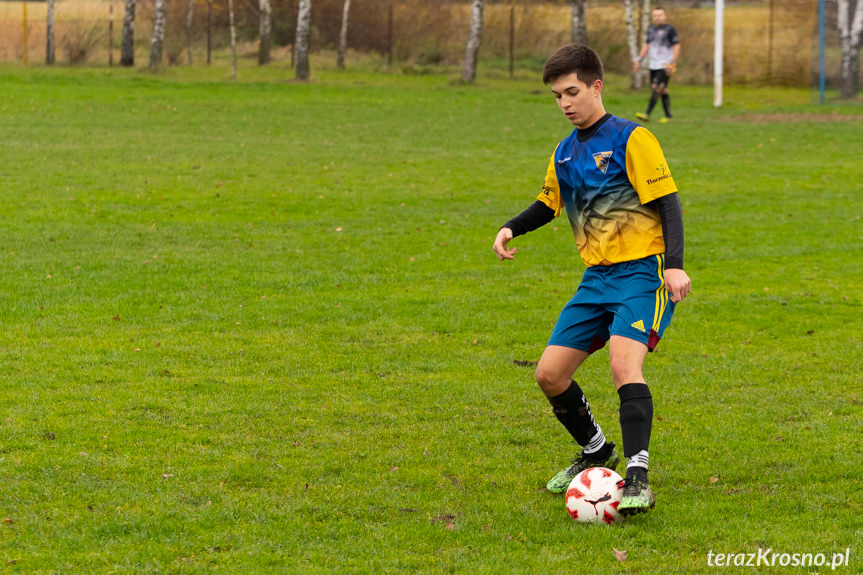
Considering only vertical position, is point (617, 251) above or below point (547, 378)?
above

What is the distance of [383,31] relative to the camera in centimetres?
4172

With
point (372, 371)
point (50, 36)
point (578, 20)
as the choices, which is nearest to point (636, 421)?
point (372, 371)

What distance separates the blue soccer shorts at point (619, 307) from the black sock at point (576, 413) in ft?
0.99

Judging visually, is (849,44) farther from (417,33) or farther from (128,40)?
(128,40)

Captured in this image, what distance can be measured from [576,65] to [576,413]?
180 centimetres

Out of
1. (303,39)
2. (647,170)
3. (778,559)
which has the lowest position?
(778,559)

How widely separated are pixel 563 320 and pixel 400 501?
124cm

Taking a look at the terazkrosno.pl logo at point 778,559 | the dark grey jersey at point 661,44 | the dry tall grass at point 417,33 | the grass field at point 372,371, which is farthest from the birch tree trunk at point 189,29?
the terazkrosno.pl logo at point 778,559

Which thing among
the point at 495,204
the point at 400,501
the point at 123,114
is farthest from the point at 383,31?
the point at 400,501

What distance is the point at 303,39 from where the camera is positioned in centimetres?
3300

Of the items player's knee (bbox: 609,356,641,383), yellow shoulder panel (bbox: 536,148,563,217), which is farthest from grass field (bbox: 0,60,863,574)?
yellow shoulder panel (bbox: 536,148,563,217)

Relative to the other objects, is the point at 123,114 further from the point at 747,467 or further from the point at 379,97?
the point at 747,467

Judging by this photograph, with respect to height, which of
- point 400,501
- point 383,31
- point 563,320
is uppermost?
point 383,31

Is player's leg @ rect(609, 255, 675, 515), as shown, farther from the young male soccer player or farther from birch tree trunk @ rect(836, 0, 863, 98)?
birch tree trunk @ rect(836, 0, 863, 98)
